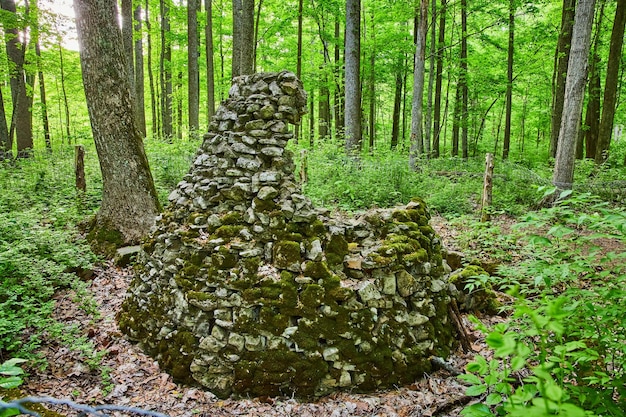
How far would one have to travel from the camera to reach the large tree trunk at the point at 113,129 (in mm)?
6273

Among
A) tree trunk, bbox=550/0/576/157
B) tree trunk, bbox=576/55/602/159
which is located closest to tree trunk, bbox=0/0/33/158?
tree trunk, bbox=550/0/576/157

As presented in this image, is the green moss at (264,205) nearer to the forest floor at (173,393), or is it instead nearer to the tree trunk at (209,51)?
the forest floor at (173,393)

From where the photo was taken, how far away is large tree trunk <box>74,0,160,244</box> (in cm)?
627

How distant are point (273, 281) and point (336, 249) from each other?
834 mm

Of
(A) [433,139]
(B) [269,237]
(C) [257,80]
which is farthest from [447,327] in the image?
(A) [433,139]

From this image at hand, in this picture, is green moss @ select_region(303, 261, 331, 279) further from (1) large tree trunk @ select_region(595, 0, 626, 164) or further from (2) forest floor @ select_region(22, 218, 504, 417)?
(1) large tree trunk @ select_region(595, 0, 626, 164)

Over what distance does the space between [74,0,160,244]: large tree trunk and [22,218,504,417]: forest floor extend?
275 cm

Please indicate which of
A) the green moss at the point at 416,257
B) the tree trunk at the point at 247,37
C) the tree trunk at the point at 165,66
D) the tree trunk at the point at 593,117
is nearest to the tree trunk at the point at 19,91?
the tree trunk at the point at 165,66

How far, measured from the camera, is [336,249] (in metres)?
4.37

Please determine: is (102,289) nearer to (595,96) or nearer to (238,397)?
(238,397)

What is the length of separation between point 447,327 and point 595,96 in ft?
50.0

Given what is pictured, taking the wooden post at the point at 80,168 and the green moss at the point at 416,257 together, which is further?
the wooden post at the point at 80,168

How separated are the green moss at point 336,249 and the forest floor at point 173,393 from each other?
4.60 feet

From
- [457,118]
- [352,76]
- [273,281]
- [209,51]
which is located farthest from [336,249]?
[457,118]
